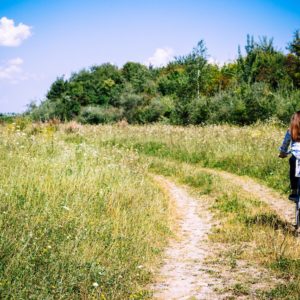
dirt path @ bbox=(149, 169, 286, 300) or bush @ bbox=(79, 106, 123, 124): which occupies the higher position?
bush @ bbox=(79, 106, 123, 124)

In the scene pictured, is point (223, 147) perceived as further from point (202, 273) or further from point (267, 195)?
point (202, 273)

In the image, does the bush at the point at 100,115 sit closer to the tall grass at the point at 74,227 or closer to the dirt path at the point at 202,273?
the tall grass at the point at 74,227

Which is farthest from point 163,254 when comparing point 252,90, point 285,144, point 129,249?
point 252,90

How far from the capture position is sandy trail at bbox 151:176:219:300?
15.1 ft

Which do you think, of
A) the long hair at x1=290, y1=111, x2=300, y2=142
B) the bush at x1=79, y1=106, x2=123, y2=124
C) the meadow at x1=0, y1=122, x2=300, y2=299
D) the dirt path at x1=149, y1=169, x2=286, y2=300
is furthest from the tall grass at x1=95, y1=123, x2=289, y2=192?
the bush at x1=79, y1=106, x2=123, y2=124

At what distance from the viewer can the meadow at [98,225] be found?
4105 millimetres

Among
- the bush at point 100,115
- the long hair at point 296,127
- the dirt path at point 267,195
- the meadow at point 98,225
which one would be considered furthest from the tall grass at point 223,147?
the bush at point 100,115

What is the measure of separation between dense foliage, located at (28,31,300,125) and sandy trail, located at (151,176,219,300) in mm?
14380

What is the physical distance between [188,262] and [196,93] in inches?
1261

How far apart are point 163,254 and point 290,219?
11.0ft

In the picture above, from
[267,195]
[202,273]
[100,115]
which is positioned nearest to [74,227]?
[202,273]

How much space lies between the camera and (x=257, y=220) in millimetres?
7285

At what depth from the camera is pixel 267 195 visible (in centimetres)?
1021

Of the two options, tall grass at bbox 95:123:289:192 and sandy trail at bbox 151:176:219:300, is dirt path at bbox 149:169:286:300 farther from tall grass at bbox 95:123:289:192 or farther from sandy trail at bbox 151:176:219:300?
tall grass at bbox 95:123:289:192
